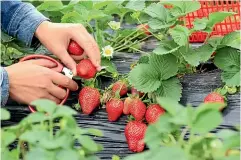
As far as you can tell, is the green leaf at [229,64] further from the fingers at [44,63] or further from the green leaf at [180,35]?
the fingers at [44,63]

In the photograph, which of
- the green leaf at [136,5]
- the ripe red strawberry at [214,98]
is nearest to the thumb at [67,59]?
the green leaf at [136,5]

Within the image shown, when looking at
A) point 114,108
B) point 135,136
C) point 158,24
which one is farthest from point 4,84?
point 158,24

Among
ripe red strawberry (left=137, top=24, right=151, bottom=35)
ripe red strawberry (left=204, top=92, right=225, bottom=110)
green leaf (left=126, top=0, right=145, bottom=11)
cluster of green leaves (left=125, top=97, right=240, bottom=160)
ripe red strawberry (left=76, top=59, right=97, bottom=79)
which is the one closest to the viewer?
cluster of green leaves (left=125, top=97, right=240, bottom=160)

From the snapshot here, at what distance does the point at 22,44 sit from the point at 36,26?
0.22 m

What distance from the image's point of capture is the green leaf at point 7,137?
3.58 feet

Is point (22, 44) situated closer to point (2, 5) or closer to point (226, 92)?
point (2, 5)

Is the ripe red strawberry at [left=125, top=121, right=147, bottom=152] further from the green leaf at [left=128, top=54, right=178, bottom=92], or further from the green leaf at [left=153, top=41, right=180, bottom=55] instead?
the green leaf at [left=153, top=41, right=180, bottom=55]

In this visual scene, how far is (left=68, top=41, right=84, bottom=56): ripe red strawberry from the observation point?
205 cm

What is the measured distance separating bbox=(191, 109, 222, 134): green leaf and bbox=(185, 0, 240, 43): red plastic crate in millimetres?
1409

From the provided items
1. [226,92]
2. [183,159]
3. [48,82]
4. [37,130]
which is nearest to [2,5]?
[48,82]

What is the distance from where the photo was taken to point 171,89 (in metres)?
1.92

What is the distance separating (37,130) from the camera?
43.1 inches

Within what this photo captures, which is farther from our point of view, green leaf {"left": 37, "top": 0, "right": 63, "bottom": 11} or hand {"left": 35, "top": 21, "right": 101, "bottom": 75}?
green leaf {"left": 37, "top": 0, "right": 63, "bottom": 11}

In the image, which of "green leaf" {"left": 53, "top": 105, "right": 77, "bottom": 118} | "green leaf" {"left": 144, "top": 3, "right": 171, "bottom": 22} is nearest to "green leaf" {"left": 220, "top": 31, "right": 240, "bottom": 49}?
"green leaf" {"left": 144, "top": 3, "right": 171, "bottom": 22}
